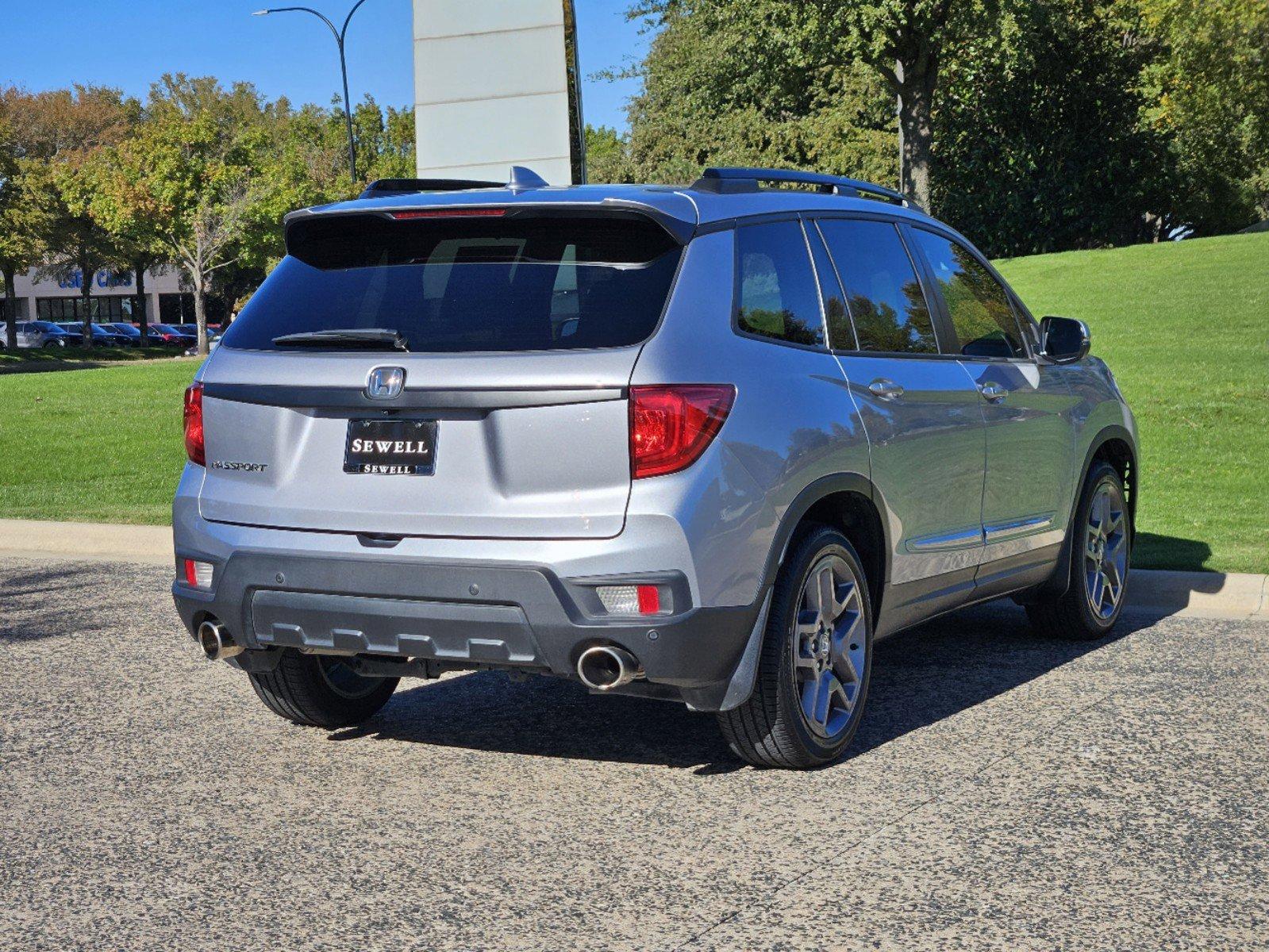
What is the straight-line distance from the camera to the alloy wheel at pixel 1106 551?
7336 millimetres

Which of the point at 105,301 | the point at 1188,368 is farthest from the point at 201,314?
the point at 1188,368

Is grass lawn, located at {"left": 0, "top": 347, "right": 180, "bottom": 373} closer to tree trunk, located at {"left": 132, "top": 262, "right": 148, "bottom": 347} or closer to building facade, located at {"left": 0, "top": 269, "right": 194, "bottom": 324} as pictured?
tree trunk, located at {"left": 132, "top": 262, "right": 148, "bottom": 347}

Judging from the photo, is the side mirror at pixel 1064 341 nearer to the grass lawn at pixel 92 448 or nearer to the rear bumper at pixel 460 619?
the rear bumper at pixel 460 619

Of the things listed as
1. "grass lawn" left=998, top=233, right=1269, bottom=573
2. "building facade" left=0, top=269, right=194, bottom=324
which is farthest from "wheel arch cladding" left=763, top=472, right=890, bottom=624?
"building facade" left=0, top=269, right=194, bottom=324

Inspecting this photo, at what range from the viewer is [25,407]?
78.9ft

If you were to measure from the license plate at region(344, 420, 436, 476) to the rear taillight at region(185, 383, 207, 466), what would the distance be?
0.66 metres

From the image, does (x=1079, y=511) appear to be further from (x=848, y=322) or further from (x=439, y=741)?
(x=439, y=741)

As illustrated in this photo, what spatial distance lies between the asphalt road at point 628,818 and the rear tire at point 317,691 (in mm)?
90

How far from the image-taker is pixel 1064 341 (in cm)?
696

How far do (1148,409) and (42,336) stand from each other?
218 ft

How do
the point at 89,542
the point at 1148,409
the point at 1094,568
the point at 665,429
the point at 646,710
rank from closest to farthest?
the point at 665,429 → the point at 646,710 → the point at 1094,568 → the point at 89,542 → the point at 1148,409

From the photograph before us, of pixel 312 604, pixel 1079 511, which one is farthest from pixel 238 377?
pixel 1079 511

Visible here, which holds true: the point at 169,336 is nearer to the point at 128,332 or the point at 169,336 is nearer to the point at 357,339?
the point at 128,332

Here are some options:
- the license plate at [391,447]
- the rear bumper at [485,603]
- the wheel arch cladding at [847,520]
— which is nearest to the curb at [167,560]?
the wheel arch cladding at [847,520]
